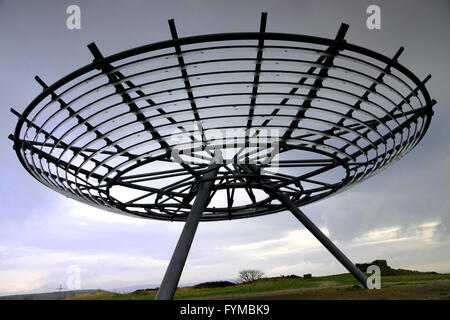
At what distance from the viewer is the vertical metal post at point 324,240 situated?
18.6 meters

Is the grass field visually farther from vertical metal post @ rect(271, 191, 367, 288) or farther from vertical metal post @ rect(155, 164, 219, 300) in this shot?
vertical metal post @ rect(155, 164, 219, 300)

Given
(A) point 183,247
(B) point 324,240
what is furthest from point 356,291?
(A) point 183,247

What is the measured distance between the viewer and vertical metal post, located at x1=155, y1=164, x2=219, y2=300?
13820 millimetres

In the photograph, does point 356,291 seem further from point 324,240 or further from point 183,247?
point 183,247

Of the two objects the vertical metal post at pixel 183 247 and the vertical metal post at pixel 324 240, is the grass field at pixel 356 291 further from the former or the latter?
the vertical metal post at pixel 183 247

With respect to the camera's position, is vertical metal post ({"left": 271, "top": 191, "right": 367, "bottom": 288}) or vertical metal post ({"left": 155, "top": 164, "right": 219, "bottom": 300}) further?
vertical metal post ({"left": 271, "top": 191, "right": 367, "bottom": 288})

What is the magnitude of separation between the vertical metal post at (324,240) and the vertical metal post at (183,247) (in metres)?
4.55

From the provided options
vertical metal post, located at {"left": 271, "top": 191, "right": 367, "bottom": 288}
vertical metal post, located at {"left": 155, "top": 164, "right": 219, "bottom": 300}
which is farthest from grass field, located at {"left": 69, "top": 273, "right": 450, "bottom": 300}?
vertical metal post, located at {"left": 155, "top": 164, "right": 219, "bottom": 300}

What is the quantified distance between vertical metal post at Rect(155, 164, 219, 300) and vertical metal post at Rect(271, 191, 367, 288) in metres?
4.55

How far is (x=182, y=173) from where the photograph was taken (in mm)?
19953

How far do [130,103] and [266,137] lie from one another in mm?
5346
